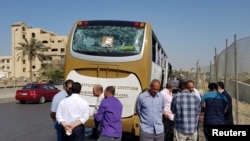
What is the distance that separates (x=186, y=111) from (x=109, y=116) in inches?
54.7

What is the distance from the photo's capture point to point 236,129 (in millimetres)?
4270

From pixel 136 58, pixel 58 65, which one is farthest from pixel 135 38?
pixel 58 65

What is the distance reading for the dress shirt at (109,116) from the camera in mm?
6000

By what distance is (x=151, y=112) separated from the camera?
6207 millimetres

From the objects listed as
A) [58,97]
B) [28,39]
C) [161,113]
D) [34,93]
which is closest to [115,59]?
[58,97]

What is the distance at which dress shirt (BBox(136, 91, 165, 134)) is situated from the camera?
621 cm

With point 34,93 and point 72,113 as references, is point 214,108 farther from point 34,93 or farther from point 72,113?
point 34,93

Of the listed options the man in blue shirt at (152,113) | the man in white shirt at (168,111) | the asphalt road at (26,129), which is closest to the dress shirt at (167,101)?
the man in white shirt at (168,111)

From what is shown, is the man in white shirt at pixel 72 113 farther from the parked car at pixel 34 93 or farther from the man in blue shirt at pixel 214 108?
the parked car at pixel 34 93

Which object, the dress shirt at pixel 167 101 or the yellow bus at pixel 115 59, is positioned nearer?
the dress shirt at pixel 167 101

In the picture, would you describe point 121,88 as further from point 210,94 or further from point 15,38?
point 15,38

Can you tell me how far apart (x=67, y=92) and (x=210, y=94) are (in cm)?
288

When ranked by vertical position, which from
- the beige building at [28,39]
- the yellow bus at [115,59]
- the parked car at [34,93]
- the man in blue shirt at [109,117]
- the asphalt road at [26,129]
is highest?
the beige building at [28,39]

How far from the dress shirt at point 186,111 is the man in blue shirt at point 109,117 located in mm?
1113
